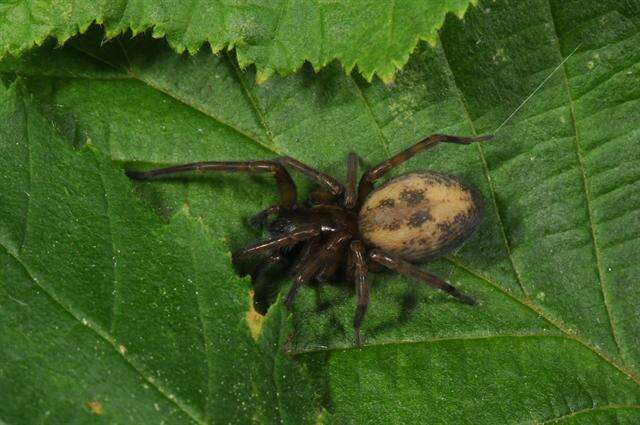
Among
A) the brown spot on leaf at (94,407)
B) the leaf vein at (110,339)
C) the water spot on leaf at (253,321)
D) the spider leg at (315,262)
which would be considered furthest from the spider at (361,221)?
the brown spot on leaf at (94,407)

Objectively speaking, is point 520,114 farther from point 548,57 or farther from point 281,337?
point 281,337

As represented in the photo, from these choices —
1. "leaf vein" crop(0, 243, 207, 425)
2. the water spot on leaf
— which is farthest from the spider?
"leaf vein" crop(0, 243, 207, 425)

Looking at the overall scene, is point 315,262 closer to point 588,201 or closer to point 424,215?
point 424,215

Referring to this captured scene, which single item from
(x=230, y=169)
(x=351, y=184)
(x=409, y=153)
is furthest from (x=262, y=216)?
(x=409, y=153)

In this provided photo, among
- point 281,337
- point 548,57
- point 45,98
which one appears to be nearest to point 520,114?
point 548,57

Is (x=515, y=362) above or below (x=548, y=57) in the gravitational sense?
below

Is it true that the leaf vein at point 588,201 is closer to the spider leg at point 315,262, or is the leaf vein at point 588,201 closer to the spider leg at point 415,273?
the spider leg at point 415,273

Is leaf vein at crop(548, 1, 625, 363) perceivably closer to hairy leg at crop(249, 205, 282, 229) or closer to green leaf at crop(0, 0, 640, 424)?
green leaf at crop(0, 0, 640, 424)
